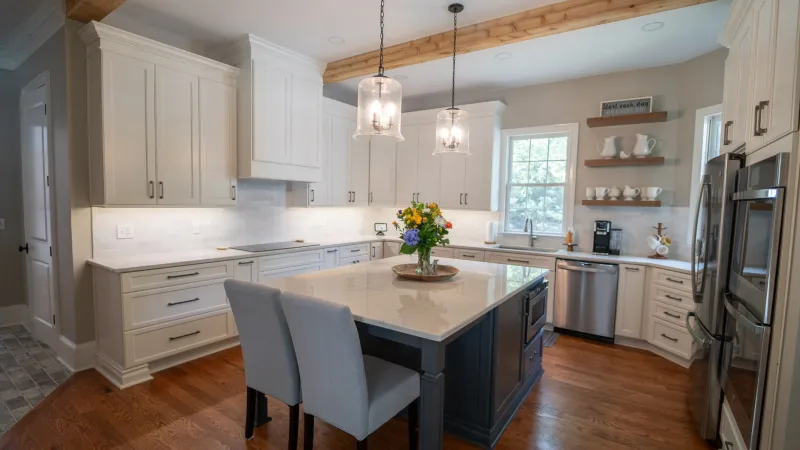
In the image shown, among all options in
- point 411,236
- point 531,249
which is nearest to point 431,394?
point 411,236

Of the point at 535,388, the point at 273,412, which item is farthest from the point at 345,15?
the point at 535,388

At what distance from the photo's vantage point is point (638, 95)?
3.86 m

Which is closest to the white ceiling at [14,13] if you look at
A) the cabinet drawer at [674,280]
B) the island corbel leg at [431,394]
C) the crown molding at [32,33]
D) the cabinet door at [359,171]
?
the crown molding at [32,33]

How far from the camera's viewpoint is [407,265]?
2.76 metres

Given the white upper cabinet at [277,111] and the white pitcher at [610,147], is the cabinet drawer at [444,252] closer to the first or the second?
the white upper cabinet at [277,111]

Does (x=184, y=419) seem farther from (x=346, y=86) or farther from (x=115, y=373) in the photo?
(x=346, y=86)

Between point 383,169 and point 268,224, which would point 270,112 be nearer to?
point 268,224

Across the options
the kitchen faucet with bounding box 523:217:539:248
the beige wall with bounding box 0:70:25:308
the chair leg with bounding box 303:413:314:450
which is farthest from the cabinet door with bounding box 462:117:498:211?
the beige wall with bounding box 0:70:25:308

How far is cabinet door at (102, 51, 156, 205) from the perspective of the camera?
274cm

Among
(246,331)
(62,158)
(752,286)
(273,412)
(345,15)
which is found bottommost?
(273,412)

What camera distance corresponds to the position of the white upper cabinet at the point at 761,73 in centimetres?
142

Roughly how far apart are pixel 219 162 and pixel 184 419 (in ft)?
7.01

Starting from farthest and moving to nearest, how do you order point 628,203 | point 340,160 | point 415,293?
point 340,160 < point 628,203 < point 415,293

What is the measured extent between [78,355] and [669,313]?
491 cm
